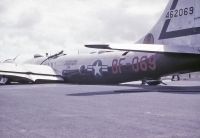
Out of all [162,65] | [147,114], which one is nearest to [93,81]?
[162,65]

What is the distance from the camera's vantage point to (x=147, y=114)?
9.70 m

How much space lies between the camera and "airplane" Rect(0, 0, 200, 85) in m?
22.0

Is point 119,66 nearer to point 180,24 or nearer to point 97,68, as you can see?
point 97,68

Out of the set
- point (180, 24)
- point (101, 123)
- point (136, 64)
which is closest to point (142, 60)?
point (136, 64)

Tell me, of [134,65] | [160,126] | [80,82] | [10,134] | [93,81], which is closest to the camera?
[10,134]

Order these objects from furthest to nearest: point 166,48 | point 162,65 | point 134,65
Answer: point 134,65, point 162,65, point 166,48

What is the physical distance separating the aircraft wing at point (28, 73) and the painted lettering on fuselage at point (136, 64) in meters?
10.3

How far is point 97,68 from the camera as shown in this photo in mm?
32469

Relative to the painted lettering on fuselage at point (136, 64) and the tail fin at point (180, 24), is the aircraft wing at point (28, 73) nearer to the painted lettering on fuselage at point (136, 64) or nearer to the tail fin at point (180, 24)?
the painted lettering on fuselage at point (136, 64)

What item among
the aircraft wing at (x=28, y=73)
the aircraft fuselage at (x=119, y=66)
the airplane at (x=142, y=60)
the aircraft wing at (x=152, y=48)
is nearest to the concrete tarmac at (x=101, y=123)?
the aircraft wing at (x=152, y=48)

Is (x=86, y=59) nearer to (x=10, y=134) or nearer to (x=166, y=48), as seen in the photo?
(x=166, y=48)

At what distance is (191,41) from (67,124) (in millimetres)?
16429

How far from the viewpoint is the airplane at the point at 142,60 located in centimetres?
2196

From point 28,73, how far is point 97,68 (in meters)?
9.01
